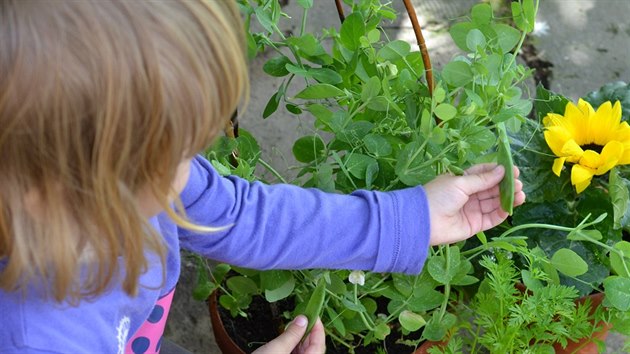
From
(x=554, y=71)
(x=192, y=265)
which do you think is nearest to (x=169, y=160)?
(x=192, y=265)

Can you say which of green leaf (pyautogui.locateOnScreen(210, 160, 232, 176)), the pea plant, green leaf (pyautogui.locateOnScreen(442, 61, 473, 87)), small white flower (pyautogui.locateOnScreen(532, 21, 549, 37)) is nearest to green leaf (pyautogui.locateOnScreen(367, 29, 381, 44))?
the pea plant

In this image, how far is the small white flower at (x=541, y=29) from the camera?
6.29ft

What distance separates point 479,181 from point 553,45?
112 centimetres

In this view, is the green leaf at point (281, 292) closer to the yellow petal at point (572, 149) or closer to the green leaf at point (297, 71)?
the green leaf at point (297, 71)

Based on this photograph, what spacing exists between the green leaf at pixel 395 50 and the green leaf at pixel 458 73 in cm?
7

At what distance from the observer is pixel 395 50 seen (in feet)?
3.15

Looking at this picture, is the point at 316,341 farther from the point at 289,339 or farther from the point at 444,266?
the point at 444,266

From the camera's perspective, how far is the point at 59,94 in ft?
1.92

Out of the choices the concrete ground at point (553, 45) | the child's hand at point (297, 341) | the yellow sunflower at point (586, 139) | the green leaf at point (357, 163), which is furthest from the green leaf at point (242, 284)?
the concrete ground at point (553, 45)

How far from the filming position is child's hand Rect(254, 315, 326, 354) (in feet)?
3.14

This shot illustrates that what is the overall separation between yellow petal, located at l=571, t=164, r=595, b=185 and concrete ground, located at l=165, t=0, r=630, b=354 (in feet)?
2.30

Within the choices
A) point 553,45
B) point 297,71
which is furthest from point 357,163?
point 553,45

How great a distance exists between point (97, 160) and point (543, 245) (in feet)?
2.43

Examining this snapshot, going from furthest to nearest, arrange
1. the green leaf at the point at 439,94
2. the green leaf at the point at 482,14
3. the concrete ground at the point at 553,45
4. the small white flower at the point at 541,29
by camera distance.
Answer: the small white flower at the point at 541,29 → the concrete ground at the point at 553,45 → the green leaf at the point at 482,14 → the green leaf at the point at 439,94
